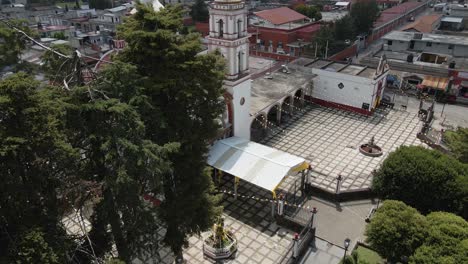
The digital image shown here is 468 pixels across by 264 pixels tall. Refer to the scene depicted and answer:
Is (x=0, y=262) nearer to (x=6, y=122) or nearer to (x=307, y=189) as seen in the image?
(x=6, y=122)

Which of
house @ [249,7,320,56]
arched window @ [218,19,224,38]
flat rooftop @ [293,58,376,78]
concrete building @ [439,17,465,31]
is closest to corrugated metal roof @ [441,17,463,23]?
concrete building @ [439,17,465,31]

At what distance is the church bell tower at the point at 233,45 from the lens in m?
20.4

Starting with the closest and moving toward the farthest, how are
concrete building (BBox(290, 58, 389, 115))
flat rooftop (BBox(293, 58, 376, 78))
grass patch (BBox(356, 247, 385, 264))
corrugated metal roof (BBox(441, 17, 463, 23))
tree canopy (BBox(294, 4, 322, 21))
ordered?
grass patch (BBox(356, 247, 385, 264)) < concrete building (BBox(290, 58, 389, 115)) < flat rooftop (BBox(293, 58, 376, 78)) < corrugated metal roof (BBox(441, 17, 463, 23)) < tree canopy (BBox(294, 4, 322, 21))

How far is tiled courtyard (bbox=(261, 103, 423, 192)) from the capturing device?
22500 mm

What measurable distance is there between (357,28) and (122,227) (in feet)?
163

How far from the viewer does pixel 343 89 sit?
31.3 meters

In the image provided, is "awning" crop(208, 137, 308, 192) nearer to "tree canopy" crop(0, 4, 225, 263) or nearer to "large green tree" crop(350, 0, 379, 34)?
"tree canopy" crop(0, 4, 225, 263)

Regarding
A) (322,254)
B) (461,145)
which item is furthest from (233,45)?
(461,145)

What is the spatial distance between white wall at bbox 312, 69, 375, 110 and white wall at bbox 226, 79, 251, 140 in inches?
445

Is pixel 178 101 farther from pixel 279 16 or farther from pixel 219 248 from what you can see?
pixel 279 16

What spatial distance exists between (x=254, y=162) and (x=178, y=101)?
294 inches

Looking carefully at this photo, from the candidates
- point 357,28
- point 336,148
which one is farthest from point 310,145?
point 357,28

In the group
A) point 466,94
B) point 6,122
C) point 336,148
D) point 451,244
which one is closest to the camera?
point 6,122

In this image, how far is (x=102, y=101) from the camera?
10.5m
